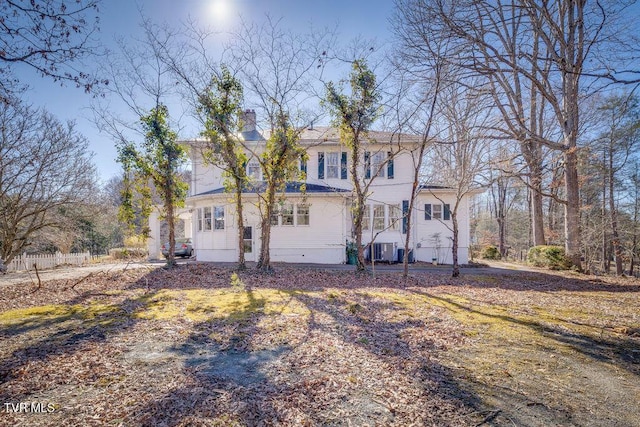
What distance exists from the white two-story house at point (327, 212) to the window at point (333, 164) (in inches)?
2.2

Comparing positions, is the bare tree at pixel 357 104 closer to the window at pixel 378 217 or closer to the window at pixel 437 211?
the window at pixel 378 217

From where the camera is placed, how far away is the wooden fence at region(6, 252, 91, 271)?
638 inches

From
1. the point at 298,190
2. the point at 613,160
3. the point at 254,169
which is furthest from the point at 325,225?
the point at 613,160

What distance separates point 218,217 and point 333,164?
6.89 meters

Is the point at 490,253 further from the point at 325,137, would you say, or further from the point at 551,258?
the point at 325,137

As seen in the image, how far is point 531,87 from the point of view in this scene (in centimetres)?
1777

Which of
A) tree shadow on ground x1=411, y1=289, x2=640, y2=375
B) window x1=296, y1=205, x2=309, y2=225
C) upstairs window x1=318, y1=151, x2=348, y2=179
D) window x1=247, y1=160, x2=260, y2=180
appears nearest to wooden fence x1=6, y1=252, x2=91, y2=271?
window x1=247, y1=160, x2=260, y2=180

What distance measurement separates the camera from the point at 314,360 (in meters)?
4.35

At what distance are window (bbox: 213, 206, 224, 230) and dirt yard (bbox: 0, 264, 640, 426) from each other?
28.2ft

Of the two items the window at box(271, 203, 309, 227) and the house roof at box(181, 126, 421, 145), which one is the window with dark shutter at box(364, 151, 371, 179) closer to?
the house roof at box(181, 126, 421, 145)

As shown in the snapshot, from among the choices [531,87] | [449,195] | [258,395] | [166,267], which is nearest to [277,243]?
[166,267]

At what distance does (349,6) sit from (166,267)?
11.9 meters

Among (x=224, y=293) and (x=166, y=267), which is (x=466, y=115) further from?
(x=166, y=267)

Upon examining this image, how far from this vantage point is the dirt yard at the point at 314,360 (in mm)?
3078
